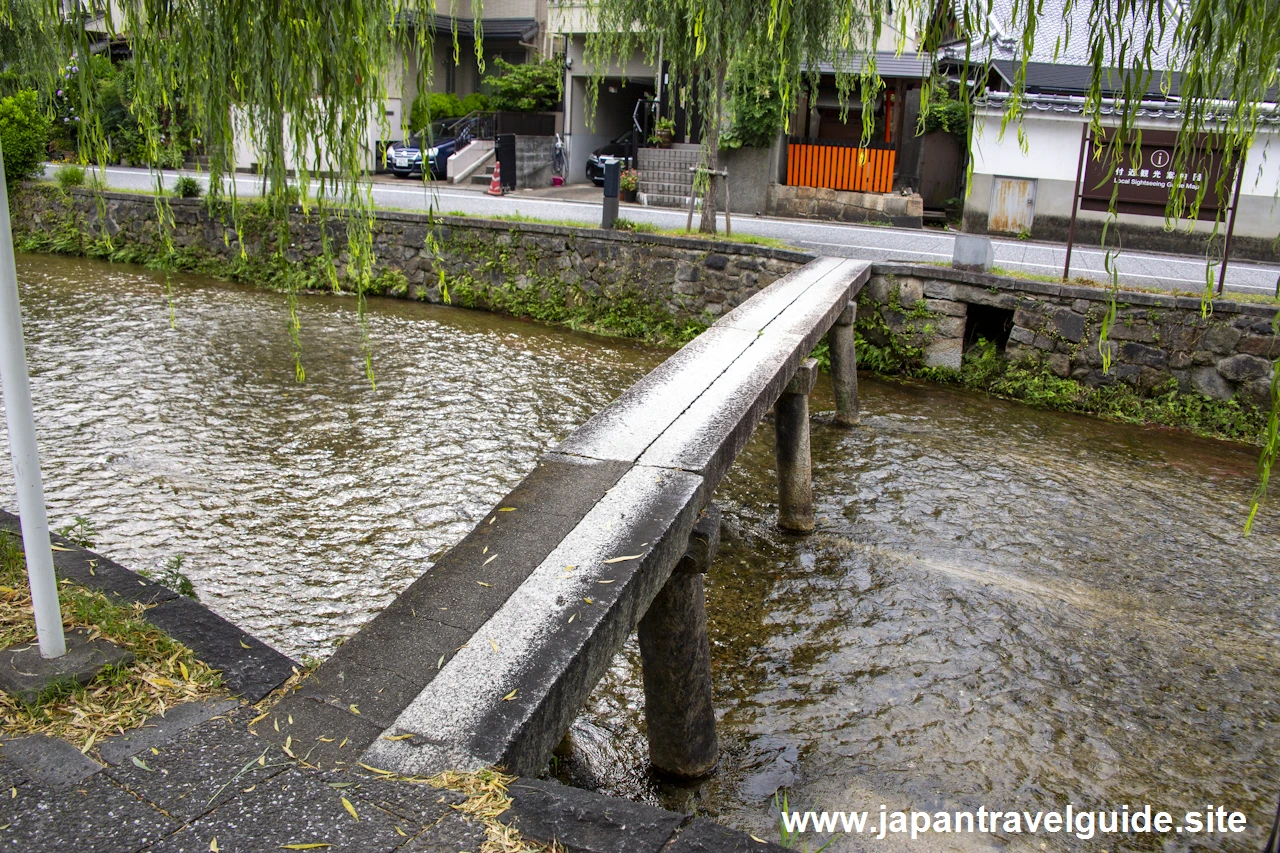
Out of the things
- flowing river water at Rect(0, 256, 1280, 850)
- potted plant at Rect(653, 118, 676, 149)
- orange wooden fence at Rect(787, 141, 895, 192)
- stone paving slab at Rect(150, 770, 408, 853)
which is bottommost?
flowing river water at Rect(0, 256, 1280, 850)

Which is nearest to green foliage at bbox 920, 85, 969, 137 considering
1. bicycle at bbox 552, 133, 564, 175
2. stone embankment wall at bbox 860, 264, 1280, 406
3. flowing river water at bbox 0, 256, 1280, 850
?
bicycle at bbox 552, 133, 564, 175

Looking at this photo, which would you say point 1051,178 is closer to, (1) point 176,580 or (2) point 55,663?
(1) point 176,580

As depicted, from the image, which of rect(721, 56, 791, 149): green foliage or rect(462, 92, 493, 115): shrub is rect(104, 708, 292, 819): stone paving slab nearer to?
rect(721, 56, 791, 149): green foliage

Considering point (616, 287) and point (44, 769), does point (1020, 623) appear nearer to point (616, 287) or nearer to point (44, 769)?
point (44, 769)

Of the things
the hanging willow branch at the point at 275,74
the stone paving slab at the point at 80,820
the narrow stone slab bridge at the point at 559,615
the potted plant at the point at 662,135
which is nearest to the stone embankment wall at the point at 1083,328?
the narrow stone slab bridge at the point at 559,615

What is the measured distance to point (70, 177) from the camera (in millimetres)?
14844

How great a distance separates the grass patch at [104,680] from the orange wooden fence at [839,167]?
642 inches

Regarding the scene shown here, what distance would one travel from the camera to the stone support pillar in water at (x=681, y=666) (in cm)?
362

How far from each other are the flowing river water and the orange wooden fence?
8709 millimetres

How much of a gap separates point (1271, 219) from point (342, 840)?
47.7 ft

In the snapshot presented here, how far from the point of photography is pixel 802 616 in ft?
17.1

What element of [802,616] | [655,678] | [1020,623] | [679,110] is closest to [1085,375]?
[1020,623]

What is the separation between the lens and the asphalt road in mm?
11102

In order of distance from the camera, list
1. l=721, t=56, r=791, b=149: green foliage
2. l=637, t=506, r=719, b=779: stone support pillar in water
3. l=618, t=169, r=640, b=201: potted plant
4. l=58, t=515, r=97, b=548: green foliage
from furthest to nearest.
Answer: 1. l=618, t=169, r=640, b=201: potted plant
2. l=721, t=56, r=791, b=149: green foliage
3. l=58, t=515, r=97, b=548: green foliage
4. l=637, t=506, r=719, b=779: stone support pillar in water
